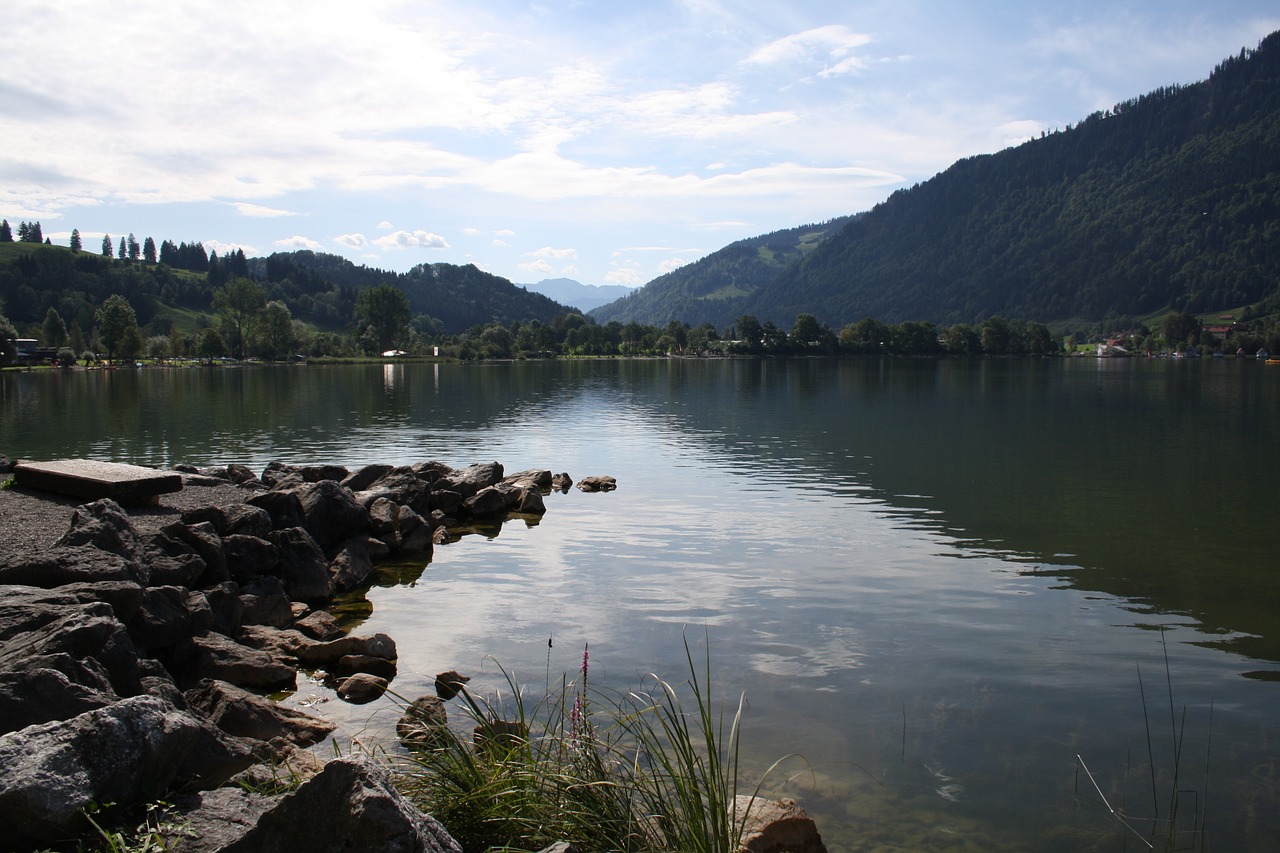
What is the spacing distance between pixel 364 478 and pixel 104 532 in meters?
15.8

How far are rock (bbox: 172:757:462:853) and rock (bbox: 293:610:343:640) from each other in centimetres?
1115

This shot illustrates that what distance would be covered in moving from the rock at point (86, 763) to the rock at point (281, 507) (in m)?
14.9

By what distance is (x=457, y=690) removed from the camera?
13258 mm

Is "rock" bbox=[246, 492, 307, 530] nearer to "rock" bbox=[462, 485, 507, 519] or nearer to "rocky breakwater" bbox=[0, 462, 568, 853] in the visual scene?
"rocky breakwater" bbox=[0, 462, 568, 853]

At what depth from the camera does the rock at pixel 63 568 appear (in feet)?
42.2

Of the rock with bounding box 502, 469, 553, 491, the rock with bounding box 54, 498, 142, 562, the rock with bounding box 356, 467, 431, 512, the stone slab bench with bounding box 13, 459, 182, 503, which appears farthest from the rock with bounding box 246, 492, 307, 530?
the rock with bounding box 502, 469, 553, 491

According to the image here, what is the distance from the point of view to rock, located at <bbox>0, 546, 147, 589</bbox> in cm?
1287

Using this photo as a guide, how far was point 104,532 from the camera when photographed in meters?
14.8

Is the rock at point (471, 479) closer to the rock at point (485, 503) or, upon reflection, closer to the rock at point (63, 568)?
the rock at point (485, 503)

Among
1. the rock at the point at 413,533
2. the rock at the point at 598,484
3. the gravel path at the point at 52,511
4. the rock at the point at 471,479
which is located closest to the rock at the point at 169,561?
the gravel path at the point at 52,511

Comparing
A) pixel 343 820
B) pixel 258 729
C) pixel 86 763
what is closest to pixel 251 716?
pixel 258 729

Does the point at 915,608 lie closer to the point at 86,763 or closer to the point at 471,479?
the point at 86,763

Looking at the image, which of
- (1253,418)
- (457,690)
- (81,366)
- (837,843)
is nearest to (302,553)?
(457,690)

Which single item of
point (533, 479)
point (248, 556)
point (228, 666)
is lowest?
point (228, 666)
